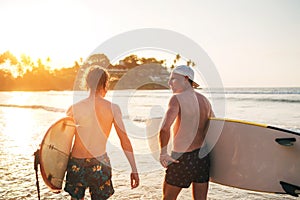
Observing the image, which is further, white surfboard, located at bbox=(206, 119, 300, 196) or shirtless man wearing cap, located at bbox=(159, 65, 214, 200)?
white surfboard, located at bbox=(206, 119, 300, 196)

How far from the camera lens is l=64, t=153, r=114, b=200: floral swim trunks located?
2.69 metres

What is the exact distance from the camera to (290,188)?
327cm

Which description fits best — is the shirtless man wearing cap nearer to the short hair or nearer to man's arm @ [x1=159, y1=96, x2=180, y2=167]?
man's arm @ [x1=159, y1=96, x2=180, y2=167]

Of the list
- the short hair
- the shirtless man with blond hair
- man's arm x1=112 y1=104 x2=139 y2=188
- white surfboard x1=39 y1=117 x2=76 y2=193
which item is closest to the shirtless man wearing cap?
man's arm x1=112 y1=104 x2=139 y2=188

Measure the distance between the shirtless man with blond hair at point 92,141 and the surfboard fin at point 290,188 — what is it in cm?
196

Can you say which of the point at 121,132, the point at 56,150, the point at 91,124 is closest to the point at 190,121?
the point at 121,132

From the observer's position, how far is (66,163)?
2.83 m

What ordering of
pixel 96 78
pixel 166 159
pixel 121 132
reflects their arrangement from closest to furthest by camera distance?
pixel 96 78 → pixel 121 132 → pixel 166 159

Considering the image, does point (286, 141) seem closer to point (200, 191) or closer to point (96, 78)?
point (200, 191)

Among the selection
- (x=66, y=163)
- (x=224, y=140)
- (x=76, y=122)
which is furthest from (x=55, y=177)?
(x=224, y=140)

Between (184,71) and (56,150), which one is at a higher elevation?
(184,71)

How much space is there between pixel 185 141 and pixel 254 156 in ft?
3.34

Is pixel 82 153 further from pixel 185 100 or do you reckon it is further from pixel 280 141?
pixel 280 141

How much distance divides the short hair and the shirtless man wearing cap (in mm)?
672
